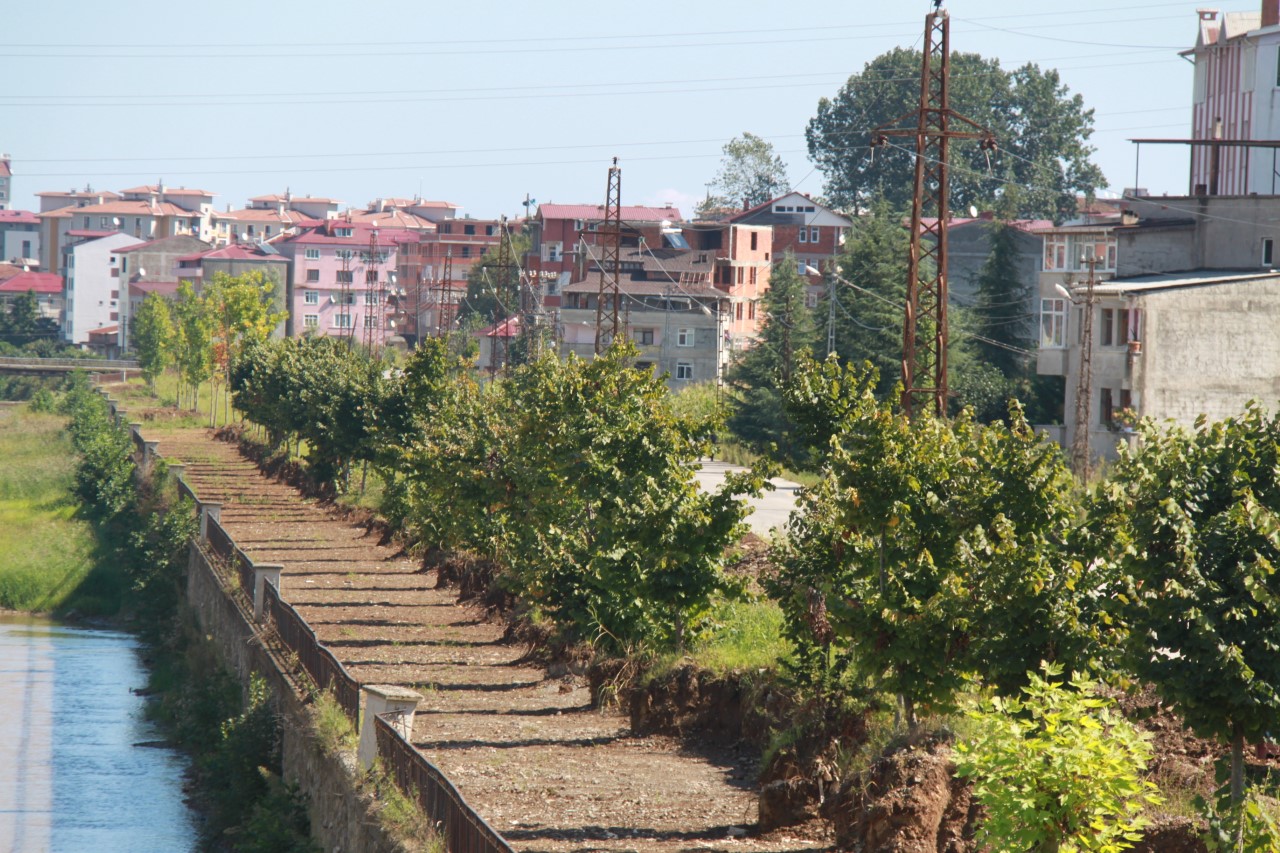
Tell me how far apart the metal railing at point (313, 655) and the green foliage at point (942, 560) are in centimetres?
466

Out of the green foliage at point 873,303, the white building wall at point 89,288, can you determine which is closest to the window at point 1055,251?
the green foliage at point 873,303

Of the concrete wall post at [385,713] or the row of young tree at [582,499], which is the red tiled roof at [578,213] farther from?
the concrete wall post at [385,713]

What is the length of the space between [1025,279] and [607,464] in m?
59.2

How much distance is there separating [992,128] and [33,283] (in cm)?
8745

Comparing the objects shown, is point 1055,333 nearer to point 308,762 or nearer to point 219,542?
point 219,542

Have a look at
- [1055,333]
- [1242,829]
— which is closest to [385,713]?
[1242,829]

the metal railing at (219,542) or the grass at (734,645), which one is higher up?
the grass at (734,645)

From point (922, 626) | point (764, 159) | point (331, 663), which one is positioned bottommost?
point (331, 663)

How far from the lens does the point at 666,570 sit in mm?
Result: 18688

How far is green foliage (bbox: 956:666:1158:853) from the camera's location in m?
8.72

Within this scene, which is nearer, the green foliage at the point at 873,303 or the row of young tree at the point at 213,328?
the green foliage at the point at 873,303

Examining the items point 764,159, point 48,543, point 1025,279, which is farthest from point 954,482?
point 764,159

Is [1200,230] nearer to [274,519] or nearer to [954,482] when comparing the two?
[274,519]

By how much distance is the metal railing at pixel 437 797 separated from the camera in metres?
10.0
